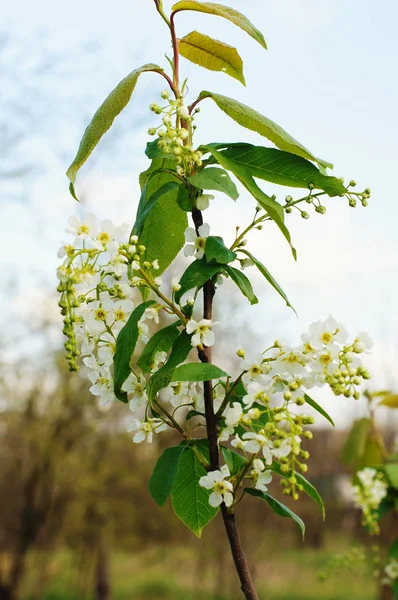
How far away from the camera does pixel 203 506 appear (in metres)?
1.08

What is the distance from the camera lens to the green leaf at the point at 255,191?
0.97 metres

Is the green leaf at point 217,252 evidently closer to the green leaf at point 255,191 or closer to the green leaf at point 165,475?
the green leaf at point 255,191

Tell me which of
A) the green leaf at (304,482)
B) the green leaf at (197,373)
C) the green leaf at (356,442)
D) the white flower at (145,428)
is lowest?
the green leaf at (304,482)

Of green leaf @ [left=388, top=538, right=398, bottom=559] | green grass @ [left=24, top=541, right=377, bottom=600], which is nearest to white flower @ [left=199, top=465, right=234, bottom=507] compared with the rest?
green leaf @ [left=388, top=538, right=398, bottom=559]

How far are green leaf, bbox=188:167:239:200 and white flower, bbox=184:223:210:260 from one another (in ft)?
0.27

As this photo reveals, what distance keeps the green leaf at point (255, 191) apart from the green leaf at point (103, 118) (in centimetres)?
17

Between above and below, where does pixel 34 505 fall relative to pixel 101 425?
below

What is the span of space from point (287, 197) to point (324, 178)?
68mm

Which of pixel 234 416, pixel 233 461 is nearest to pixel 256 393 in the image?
pixel 234 416

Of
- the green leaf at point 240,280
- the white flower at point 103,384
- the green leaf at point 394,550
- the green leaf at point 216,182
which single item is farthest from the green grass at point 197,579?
the green leaf at point 216,182

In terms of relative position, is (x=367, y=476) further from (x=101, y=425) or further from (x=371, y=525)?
(x=101, y=425)

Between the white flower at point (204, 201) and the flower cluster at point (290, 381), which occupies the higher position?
the white flower at point (204, 201)

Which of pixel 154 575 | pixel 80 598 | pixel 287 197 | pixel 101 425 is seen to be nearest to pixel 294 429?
pixel 287 197

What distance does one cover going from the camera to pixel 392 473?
8.28 ft
